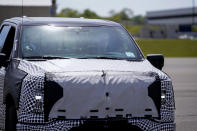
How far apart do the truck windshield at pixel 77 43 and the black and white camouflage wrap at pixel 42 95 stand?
552 mm

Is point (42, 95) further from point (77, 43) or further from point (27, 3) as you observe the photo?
point (27, 3)

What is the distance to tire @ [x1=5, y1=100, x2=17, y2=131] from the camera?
270 inches

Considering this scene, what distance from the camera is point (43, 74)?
6.48m

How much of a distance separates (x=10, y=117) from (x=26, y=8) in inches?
825

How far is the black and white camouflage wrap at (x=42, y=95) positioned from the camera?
6.31 metres

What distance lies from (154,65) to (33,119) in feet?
6.38

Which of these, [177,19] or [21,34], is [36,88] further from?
[177,19]

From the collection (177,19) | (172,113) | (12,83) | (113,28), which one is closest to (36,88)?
(12,83)

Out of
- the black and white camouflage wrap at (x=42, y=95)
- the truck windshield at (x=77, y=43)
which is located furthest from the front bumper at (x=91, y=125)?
the truck windshield at (x=77, y=43)

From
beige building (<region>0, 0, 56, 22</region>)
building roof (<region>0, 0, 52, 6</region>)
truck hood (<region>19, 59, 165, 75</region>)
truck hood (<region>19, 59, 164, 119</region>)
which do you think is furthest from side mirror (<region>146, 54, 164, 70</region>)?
building roof (<region>0, 0, 52, 6</region>)

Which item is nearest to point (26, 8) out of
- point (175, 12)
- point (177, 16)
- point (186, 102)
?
point (186, 102)

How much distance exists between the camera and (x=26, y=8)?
27641 mm

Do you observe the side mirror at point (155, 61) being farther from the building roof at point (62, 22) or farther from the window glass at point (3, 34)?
the window glass at point (3, 34)

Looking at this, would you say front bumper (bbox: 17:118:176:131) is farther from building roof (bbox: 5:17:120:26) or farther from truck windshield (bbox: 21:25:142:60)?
building roof (bbox: 5:17:120:26)
